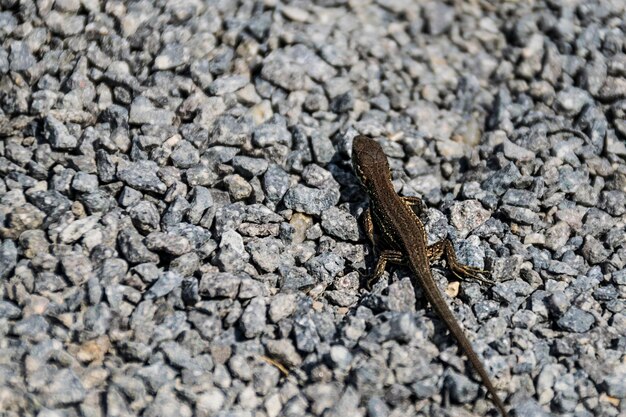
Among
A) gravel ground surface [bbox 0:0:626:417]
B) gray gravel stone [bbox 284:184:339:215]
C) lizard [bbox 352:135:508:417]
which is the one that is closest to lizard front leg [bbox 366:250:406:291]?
lizard [bbox 352:135:508:417]

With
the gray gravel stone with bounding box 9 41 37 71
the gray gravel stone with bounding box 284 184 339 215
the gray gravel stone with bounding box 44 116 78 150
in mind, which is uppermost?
the gray gravel stone with bounding box 9 41 37 71

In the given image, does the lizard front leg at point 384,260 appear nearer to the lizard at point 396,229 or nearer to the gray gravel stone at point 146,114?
the lizard at point 396,229

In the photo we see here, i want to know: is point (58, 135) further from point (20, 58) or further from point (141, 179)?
point (20, 58)

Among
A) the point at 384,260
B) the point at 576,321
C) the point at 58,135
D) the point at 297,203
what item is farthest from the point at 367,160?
the point at 58,135

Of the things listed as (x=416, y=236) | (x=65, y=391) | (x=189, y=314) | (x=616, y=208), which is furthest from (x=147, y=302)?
(x=616, y=208)

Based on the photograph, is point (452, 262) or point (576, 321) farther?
point (452, 262)

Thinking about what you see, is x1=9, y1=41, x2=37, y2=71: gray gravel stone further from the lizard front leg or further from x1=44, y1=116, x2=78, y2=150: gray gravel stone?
the lizard front leg

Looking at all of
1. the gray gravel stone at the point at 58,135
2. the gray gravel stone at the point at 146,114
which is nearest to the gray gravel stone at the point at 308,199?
the gray gravel stone at the point at 146,114
